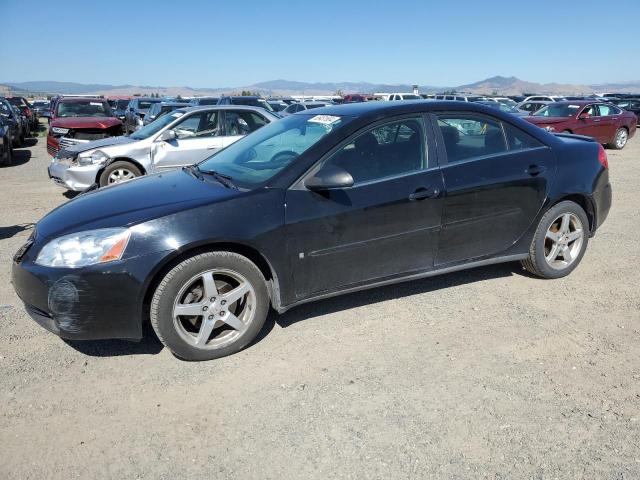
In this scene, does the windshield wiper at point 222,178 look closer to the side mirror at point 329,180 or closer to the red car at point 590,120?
the side mirror at point 329,180

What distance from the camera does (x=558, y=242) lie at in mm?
4676

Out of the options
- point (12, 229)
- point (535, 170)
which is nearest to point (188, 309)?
point (535, 170)

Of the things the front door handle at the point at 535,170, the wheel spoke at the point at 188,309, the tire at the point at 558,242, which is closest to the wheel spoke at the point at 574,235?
the tire at the point at 558,242

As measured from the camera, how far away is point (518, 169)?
4.30m

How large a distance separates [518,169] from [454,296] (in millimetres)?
1150

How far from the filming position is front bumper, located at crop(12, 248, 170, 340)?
10.2 ft

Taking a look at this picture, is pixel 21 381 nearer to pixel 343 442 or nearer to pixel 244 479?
pixel 244 479

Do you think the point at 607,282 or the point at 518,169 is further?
the point at 607,282

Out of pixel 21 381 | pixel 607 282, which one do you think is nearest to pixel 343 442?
pixel 21 381

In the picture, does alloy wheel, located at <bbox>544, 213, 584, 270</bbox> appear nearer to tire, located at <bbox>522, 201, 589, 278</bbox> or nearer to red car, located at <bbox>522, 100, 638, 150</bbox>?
tire, located at <bbox>522, 201, 589, 278</bbox>

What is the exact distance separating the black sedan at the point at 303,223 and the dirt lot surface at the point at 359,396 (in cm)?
32

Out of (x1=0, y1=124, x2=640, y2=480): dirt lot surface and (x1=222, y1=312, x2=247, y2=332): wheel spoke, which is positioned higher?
(x1=222, y1=312, x2=247, y2=332): wheel spoke

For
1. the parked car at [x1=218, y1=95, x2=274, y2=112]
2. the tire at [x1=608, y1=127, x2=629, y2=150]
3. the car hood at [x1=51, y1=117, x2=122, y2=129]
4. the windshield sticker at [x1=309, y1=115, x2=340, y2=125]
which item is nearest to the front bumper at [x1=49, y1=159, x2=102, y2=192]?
the car hood at [x1=51, y1=117, x2=122, y2=129]

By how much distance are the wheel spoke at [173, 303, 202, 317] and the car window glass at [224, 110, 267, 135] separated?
6385 mm
